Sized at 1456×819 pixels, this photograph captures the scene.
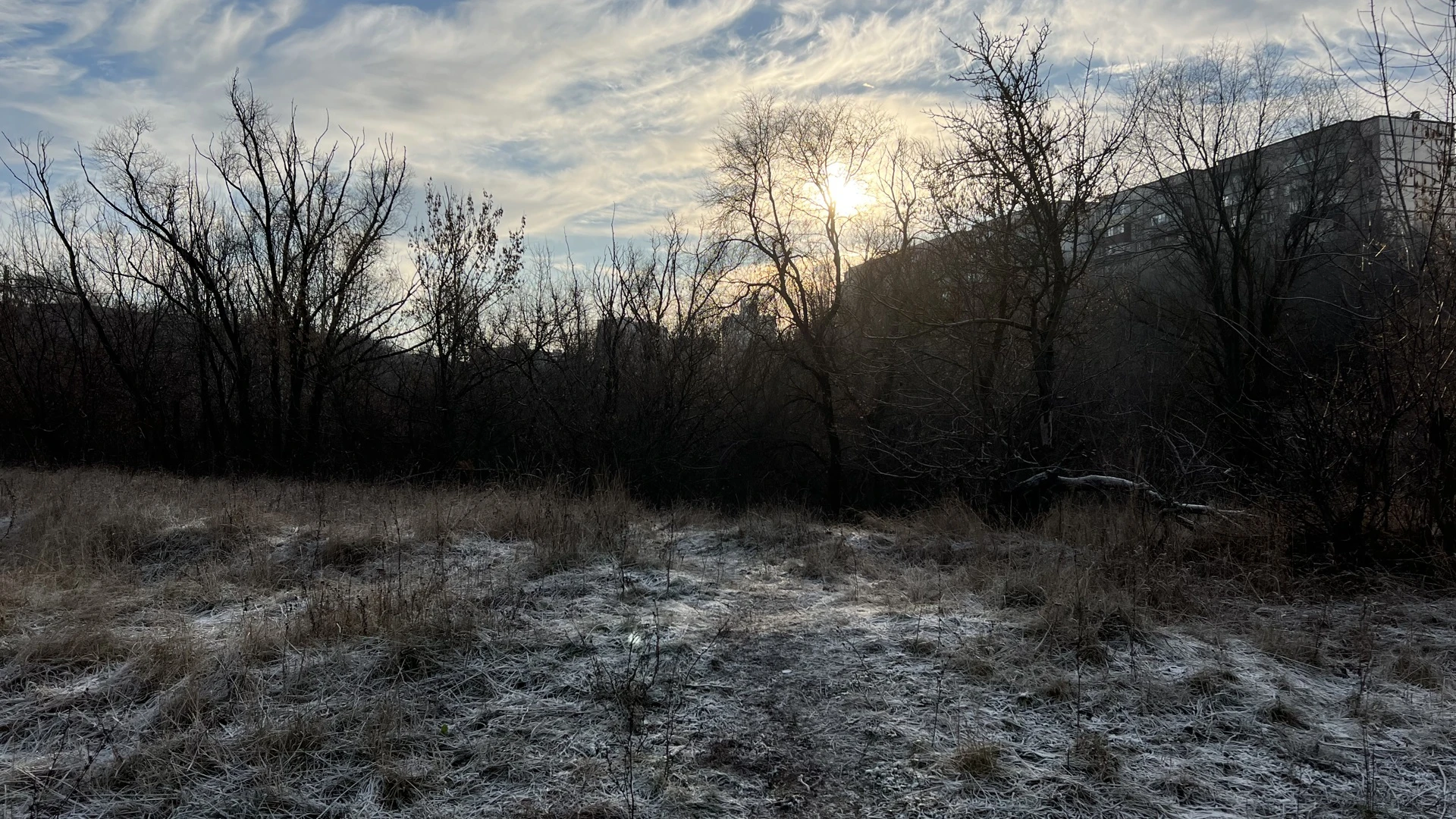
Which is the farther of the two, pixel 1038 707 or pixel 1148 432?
pixel 1148 432

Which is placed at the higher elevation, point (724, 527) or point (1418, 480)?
point (1418, 480)

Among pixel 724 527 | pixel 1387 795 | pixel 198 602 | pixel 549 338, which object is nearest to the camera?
pixel 1387 795

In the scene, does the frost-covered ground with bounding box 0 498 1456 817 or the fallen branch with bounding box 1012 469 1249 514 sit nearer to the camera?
the frost-covered ground with bounding box 0 498 1456 817

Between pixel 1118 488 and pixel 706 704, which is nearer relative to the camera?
→ pixel 706 704

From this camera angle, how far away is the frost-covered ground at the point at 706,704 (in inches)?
119

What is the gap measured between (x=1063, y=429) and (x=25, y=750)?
14.6m

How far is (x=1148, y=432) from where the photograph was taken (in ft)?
50.0

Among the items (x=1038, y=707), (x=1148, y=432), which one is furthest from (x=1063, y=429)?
(x=1038, y=707)

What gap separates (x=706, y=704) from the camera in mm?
3734

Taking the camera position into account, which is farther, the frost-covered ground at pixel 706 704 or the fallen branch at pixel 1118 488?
the fallen branch at pixel 1118 488

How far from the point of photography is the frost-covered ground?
9.91 ft

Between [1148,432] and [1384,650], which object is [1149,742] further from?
[1148,432]

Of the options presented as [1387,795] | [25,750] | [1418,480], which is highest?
[1418,480]

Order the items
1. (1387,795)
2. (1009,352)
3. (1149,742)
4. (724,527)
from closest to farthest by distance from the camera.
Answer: (1387,795) < (1149,742) < (724,527) < (1009,352)
